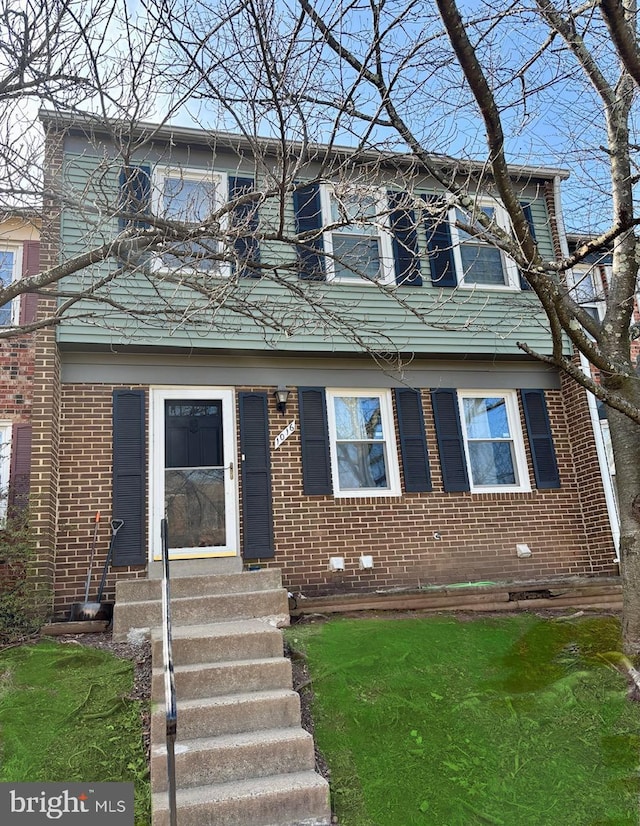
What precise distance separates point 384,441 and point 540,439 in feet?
7.32

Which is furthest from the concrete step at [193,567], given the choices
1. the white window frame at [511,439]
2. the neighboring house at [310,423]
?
the white window frame at [511,439]

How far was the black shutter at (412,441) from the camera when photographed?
8.33 m

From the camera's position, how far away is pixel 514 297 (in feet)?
29.7

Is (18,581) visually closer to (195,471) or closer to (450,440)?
(195,471)

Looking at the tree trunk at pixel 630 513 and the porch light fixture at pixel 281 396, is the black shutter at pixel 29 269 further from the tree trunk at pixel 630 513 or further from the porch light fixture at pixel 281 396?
the tree trunk at pixel 630 513

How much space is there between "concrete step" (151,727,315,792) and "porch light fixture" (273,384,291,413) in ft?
14.9

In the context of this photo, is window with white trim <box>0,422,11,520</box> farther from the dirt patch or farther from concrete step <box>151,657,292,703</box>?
concrete step <box>151,657,292,703</box>

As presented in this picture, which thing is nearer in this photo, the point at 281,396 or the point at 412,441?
the point at 281,396

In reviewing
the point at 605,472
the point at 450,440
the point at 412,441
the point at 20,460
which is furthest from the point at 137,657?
the point at 605,472

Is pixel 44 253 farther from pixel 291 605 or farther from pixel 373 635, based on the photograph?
pixel 373 635

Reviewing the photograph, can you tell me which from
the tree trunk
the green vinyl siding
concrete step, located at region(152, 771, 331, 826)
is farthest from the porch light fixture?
Answer: concrete step, located at region(152, 771, 331, 826)

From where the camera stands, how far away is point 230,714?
4156 mm

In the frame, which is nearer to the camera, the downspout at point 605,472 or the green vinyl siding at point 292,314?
the green vinyl siding at point 292,314

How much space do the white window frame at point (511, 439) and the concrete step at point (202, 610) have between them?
3.66 meters
